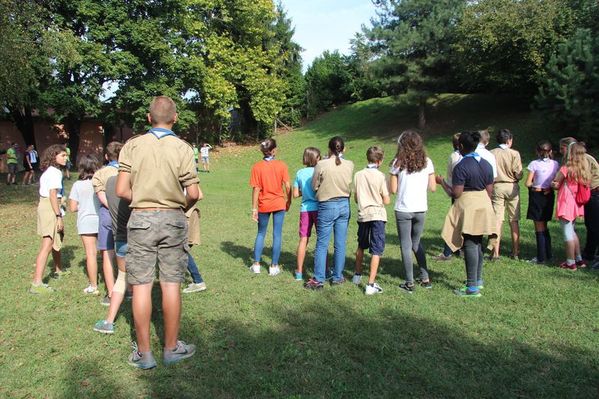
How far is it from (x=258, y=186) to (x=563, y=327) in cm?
401

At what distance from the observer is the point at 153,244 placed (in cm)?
379

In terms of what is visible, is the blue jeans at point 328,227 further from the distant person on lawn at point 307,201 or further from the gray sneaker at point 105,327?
the gray sneaker at point 105,327

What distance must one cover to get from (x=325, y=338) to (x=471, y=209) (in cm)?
238

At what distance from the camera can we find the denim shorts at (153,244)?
12.3ft

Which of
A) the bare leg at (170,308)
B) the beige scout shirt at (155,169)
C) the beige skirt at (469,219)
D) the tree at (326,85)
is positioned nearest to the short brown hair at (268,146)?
the beige skirt at (469,219)

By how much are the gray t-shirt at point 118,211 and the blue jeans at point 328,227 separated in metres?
2.35

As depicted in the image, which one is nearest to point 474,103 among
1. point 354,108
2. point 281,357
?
point 354,108

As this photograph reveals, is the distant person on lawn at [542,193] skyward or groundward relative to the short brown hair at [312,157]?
groundward

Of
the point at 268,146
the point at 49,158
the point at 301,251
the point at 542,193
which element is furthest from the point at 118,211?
the point at 542,193

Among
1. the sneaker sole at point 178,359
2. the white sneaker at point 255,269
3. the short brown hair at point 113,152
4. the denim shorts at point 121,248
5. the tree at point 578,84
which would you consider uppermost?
the tree at point 578,84

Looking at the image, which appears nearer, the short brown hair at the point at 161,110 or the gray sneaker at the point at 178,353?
the short brown hair at the point at 161,110

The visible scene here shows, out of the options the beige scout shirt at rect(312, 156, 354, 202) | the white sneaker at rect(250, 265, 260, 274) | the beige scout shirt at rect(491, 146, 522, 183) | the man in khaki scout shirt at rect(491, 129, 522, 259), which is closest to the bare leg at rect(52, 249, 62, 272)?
the white sneaker at rect(250, 265, 260, 274)

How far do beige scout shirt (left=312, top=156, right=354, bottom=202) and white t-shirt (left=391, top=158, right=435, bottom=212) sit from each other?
650mm

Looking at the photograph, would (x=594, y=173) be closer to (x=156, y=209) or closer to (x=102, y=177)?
(x=156, y=209)
